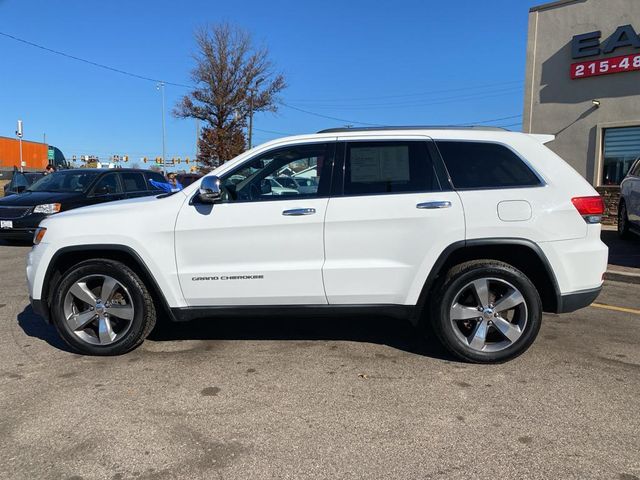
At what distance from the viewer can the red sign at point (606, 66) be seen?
532 inches

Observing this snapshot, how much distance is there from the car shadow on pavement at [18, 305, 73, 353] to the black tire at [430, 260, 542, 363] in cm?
321

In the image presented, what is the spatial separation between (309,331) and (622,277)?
5.05m

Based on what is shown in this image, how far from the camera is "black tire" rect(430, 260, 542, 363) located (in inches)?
159

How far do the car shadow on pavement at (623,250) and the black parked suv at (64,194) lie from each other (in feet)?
31.4

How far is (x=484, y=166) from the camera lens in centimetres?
416

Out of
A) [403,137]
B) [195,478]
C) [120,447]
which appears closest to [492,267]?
[403,137]

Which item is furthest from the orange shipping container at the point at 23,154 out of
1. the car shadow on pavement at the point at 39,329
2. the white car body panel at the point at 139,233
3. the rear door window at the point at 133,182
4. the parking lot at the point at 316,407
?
the parking lot at the point at 316,407

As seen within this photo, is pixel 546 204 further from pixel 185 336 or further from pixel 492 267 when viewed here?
pixel 185 336

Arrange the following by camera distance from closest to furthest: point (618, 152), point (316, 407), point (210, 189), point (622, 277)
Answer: point (316, 407)
point (210, 189)
point (622, 277)
point (618, 152)

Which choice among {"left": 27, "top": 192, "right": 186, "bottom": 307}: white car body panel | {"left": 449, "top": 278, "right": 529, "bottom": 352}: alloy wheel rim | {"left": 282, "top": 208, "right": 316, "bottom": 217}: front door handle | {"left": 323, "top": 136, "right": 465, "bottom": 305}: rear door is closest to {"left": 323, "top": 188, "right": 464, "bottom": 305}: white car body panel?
{"left": 323, "top": 136, "right": 465, "bottom": 305}: rear door

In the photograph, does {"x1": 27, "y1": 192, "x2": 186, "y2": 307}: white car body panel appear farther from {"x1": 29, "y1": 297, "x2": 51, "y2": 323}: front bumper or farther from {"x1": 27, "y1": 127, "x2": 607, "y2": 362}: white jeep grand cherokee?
{"x1": 29, "y1": 297, "x2": 51, "y2": 323}: front bumper

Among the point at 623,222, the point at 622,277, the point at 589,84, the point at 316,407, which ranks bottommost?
the point at 316,407

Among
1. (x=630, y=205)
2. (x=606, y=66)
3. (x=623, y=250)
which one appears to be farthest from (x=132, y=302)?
(x=606, y=66)

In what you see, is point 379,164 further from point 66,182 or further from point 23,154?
point 23,154
